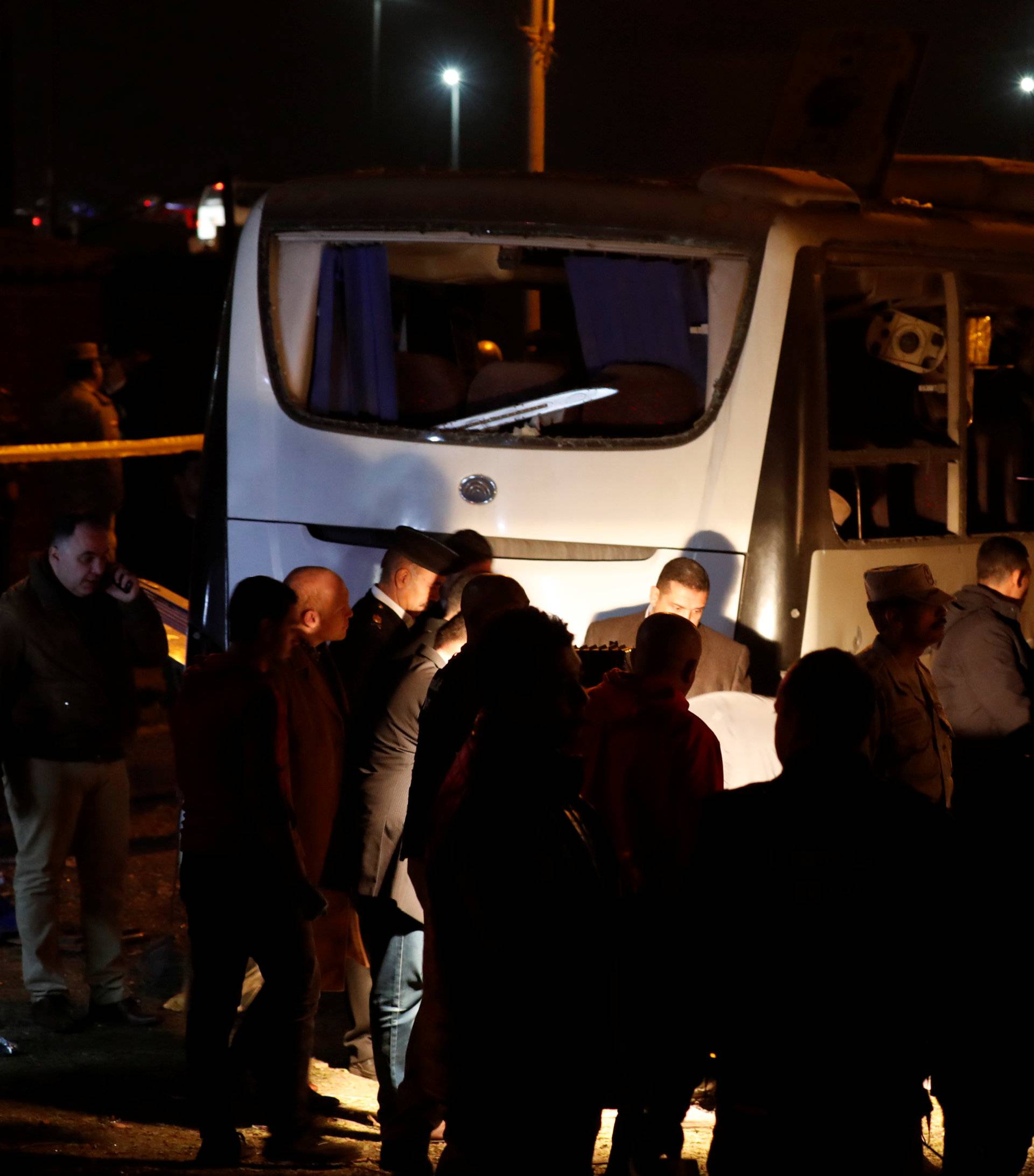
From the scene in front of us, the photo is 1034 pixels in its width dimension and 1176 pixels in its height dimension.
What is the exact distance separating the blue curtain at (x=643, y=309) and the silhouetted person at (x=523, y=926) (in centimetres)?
460

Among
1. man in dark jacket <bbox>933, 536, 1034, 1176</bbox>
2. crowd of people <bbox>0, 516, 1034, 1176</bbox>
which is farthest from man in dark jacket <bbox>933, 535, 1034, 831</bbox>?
man in dark jacket <bbox>933, 536, 1034, 1176</bbox>

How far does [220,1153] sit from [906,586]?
301cm

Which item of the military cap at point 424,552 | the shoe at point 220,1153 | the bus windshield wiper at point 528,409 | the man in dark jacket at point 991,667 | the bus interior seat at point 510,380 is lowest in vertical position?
the shoe at point 220,1153

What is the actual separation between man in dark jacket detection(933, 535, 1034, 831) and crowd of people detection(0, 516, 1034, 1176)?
0.04 ft

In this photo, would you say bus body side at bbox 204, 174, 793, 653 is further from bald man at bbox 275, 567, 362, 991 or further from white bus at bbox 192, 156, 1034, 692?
bald man at bbox 275, 567, 362, 991

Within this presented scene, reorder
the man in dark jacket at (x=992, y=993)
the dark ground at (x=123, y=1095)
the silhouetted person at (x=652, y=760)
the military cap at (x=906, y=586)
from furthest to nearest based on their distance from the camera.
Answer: the military cap at (x=906, y=586) → the dark ground at (x=123, y=1095) → the silhouetted person at (x=652, y=760) → the man in dark jacket at (x=992, y=993)

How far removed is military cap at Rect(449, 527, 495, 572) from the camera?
6.91 metres

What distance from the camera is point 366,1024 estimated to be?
6.36m

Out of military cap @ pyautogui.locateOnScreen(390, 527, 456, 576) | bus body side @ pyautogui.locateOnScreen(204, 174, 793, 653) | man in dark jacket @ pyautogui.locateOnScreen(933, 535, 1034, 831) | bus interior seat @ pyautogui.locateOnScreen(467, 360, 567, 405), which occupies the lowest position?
man in dark jacket @ pyautogui.locateOnScreen(933, 535, 1034, 831)

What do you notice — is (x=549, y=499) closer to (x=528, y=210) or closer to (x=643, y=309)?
(x=643, y=309)

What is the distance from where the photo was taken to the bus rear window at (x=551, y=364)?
25.2 ft

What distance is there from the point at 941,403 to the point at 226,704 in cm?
436

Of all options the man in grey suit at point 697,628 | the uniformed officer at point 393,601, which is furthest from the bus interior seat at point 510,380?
the uniformed officer at point 393,601

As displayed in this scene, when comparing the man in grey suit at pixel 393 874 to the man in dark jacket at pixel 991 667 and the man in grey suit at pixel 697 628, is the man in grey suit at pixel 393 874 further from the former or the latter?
the man in dark jacket at pixel 991 667
